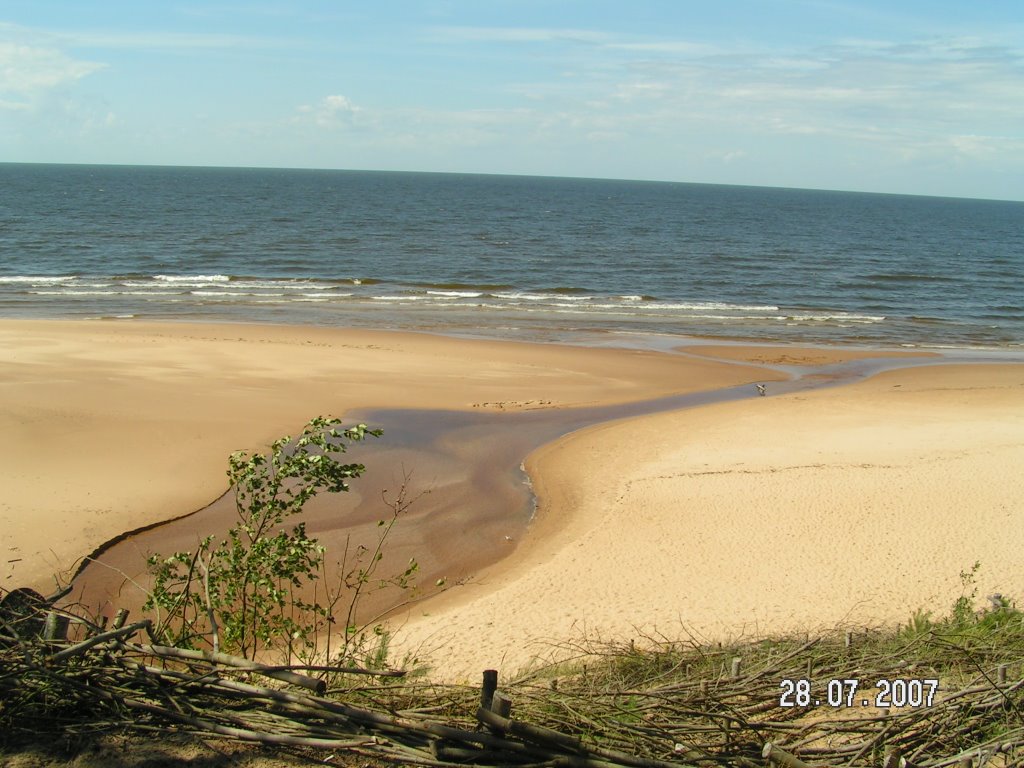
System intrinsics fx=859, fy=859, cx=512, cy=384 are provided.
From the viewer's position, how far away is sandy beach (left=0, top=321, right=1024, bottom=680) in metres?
9.43

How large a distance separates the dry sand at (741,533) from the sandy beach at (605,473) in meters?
0.04

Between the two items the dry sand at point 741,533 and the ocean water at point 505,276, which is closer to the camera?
the dry sand at point 741,533

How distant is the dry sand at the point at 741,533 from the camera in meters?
8.98

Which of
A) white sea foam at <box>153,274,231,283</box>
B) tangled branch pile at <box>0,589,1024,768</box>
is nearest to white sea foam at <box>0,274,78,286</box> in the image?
white sea foam at <box>153,274,231,283</box>

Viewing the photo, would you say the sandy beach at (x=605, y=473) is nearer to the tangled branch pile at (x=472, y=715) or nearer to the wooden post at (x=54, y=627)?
the tangled branch pile at (x=472, y=715)

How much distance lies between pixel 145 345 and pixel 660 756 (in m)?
20.2

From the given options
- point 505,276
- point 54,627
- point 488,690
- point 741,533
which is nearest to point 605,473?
point 741,533

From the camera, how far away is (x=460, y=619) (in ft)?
29.8

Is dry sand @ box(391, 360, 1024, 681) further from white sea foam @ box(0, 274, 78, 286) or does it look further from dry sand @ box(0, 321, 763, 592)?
white sea foam @ box(0, 274, 78, 286)

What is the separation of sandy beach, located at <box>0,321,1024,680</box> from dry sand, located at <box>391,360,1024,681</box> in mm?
41

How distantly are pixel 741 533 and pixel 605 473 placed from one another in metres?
3.00

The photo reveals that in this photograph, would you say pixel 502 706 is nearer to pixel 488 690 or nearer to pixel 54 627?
pixel 488 690

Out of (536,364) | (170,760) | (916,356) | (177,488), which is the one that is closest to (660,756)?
(170,760)
